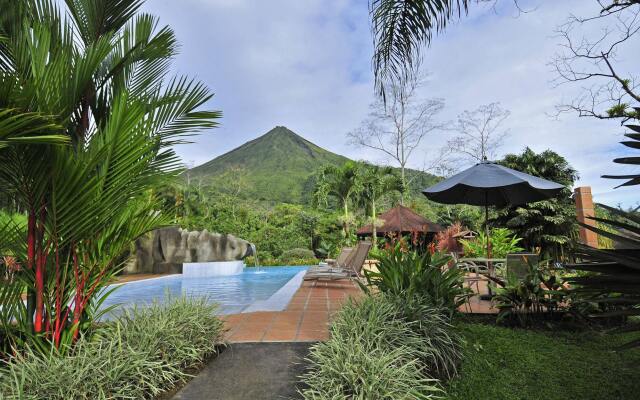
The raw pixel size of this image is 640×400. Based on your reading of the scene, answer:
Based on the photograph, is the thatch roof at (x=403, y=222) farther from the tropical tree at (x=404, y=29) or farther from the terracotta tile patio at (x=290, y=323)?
the tropical tree at (x=404, y=29)

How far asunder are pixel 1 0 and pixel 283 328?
360cm

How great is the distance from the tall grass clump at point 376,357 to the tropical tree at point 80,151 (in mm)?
1683

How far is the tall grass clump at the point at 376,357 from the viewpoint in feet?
7.17

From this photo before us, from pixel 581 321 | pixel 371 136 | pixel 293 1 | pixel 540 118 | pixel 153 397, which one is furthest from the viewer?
pixel 371 136

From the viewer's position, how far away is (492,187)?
5.20m

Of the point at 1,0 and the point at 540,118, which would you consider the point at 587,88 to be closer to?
the point at 540,118

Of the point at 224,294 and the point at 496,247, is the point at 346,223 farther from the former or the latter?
the point at 224,294

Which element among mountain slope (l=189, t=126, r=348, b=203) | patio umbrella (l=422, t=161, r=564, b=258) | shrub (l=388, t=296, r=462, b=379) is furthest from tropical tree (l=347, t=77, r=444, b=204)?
shrub (l=388, t=296, r=462, b=379)

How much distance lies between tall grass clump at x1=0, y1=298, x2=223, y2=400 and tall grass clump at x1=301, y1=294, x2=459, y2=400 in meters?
1.00

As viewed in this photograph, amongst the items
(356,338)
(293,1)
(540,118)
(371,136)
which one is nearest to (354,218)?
(371,136)

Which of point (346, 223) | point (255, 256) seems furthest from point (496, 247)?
point (255, 256)

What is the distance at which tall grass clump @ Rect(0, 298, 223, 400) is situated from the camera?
6.97 feet

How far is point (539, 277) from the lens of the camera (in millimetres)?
3785

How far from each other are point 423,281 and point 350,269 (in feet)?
13.5
